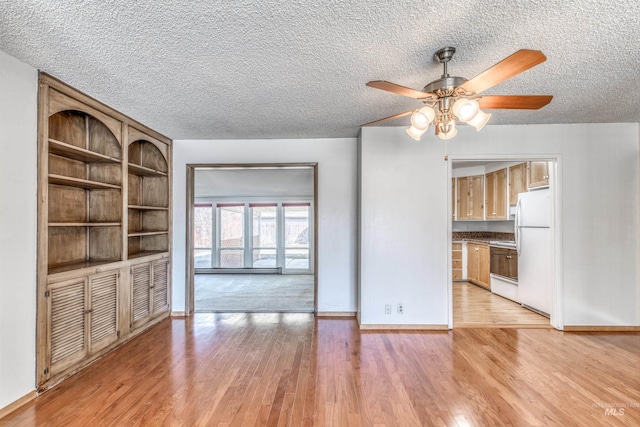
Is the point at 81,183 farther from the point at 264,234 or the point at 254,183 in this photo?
the point at 264,234

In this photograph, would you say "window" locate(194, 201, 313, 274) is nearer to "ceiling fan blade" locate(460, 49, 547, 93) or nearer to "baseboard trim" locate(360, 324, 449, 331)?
"baseboard trim" locate(360, 324, 449, 331)

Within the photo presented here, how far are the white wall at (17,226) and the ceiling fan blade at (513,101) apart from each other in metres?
3.03

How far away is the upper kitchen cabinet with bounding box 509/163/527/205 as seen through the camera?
4918 mm

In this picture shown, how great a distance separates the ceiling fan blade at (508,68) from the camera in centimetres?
146

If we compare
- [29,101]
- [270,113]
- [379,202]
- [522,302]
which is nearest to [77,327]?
[29,101]

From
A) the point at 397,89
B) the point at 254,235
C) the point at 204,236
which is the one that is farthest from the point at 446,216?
the point at 204,236

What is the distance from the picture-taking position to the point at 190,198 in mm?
4273

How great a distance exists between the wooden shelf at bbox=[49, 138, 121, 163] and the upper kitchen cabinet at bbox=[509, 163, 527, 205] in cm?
541

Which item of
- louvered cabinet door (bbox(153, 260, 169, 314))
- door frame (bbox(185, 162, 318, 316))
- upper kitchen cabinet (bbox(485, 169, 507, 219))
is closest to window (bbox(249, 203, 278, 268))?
door frame (bbox(185, 162, 318, 316))

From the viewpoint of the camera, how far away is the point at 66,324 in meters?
2.54

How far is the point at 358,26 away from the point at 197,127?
8.18 ft

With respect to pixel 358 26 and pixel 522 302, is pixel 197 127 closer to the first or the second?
pixel 358 26

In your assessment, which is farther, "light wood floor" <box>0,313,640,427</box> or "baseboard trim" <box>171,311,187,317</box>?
"baseboard trim" <box>171,311,187,317</box>

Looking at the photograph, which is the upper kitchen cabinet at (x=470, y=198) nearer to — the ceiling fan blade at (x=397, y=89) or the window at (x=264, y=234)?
the window at (x=264, y=234)
